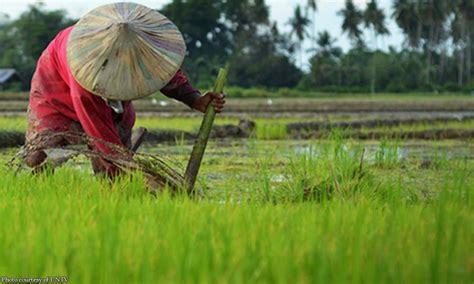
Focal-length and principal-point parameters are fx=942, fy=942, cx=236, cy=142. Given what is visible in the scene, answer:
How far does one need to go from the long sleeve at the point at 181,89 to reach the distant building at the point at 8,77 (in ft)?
84.2

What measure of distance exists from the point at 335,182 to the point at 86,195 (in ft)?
3.10

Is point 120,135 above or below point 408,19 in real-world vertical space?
below

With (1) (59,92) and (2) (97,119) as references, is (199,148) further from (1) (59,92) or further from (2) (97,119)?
(1) (59,92)

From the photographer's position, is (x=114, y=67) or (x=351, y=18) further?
(x=351, y=18)

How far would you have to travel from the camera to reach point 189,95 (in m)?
3.65

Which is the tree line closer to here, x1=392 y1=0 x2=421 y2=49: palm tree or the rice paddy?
x1=392 y1=0 x2=421 y2=49: palm tree

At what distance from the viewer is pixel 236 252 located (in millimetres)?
1939

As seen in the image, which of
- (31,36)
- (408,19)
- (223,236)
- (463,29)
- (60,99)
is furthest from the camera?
(408,19)

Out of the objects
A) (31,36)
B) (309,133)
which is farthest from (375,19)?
(309,133)

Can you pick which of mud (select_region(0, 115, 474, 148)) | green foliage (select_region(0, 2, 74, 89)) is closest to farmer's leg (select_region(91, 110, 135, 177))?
mud (select_region(0, 115, 474, 148))

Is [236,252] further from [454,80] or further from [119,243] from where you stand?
[454,80]

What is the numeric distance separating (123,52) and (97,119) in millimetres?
285

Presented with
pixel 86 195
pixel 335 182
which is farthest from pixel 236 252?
pixel 335 182

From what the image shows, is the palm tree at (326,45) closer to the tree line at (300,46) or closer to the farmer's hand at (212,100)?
the tree line at (300,46)
